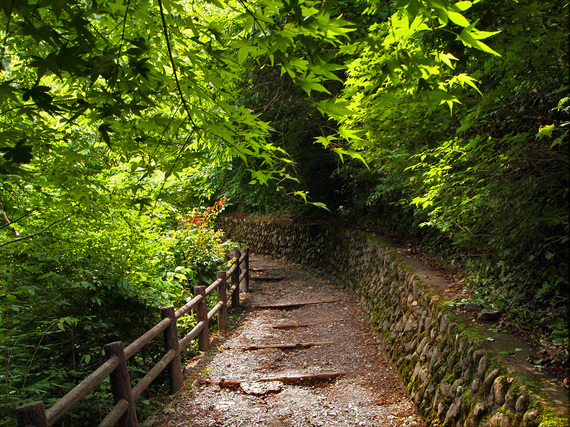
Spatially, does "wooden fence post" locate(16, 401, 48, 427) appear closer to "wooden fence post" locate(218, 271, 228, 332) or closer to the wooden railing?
the wooden railing

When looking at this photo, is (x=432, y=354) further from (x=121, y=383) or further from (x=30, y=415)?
(x=30, y=415)

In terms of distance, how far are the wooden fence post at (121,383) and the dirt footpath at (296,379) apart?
576 millimetres

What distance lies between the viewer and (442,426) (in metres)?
3.07

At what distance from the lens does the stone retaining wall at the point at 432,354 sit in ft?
7.63

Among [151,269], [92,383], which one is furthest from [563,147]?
[151,269]

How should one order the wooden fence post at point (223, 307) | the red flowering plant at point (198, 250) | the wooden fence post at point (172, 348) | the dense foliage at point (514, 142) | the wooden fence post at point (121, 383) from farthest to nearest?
the red flowering plant at point (198, 250)
the wooden fence post at point (223, 307)
the wooden fence post at point (172, 348)
the wooden fence post at point (121, 383)
the dense foliage at point (514, 142)

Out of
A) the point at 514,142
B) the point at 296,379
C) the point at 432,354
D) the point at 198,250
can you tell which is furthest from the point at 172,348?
the point at 514,142

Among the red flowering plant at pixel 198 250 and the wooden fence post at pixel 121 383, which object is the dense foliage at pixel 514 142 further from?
the red flowering plant at pixel 198 250

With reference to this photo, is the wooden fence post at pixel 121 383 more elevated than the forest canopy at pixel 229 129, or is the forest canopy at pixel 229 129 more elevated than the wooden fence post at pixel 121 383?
the forest canopy at pixel 229 129

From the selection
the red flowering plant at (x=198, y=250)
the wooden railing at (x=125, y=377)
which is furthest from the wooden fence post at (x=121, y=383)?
the red flowering plant at (x=198, y=250)

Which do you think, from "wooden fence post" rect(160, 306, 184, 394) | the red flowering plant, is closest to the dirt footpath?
"wooden fence post" rect(160, 306, 184, 394)

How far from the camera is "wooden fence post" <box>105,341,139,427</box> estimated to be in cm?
313

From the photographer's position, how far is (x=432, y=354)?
3.75 m

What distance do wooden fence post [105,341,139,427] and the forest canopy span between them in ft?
1.41
